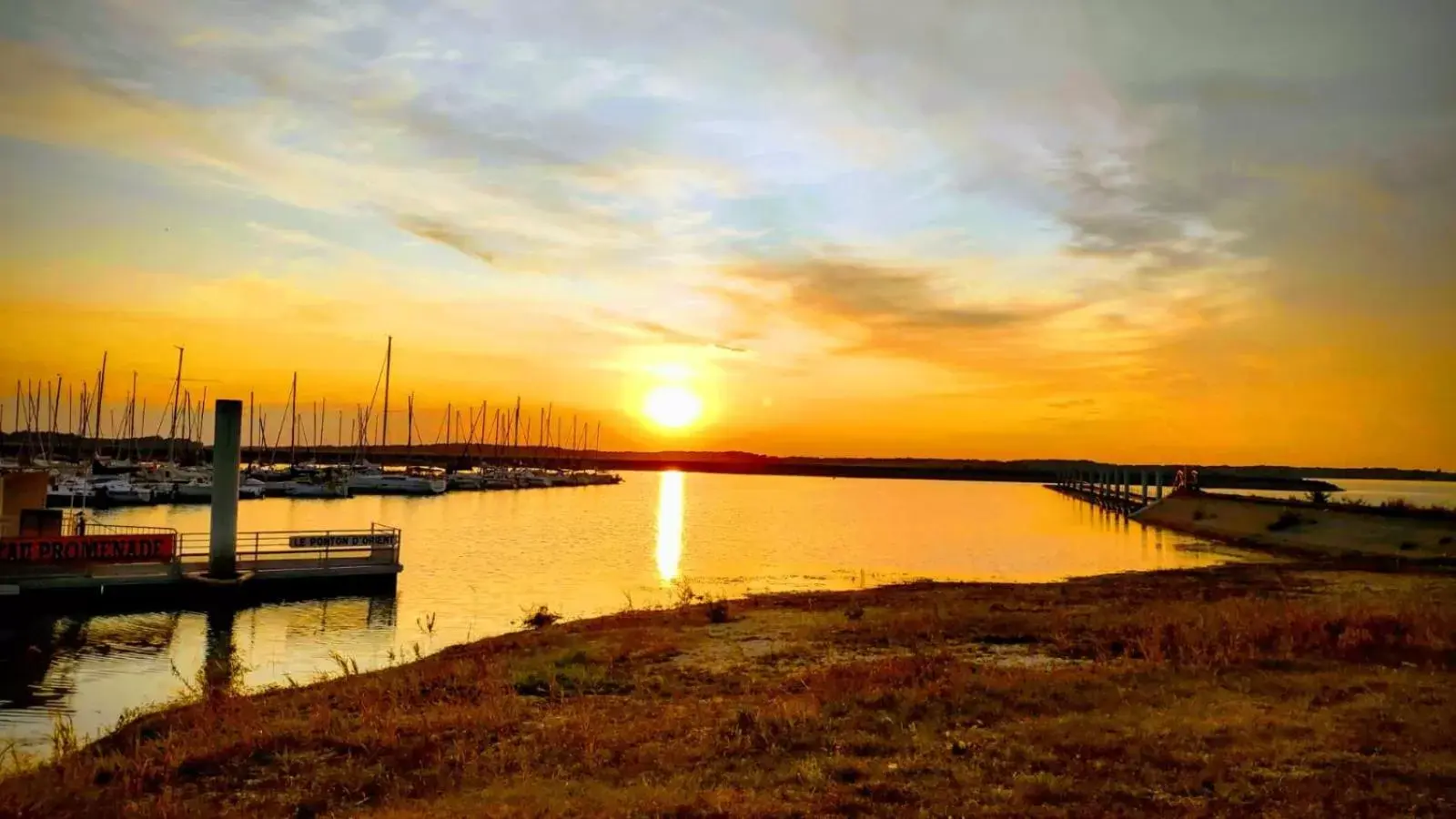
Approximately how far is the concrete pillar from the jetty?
0.13ft

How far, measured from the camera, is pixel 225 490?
1639 inches

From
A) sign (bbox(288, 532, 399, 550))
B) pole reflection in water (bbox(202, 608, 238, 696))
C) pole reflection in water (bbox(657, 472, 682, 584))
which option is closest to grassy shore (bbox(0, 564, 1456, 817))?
pole reflection in water (bbox(202, 608, 238, 696))

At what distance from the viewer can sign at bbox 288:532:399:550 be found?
1930 inches

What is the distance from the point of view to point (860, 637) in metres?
26.4

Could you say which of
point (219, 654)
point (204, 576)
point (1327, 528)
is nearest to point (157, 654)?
point (219, 654)

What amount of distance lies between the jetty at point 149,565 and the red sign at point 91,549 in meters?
0.04

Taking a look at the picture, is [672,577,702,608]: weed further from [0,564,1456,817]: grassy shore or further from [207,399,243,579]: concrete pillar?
[207,399,243,579]: concrete pillar

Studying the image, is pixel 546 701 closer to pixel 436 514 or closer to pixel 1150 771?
pixel 1150 771

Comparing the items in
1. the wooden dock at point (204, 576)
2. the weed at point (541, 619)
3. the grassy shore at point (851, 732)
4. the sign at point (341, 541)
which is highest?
the grassy shore at point (851, 732)

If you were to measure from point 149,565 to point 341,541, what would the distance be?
31.5 feet

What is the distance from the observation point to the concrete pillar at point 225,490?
41.8 m

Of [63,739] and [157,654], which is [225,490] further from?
[63,739]

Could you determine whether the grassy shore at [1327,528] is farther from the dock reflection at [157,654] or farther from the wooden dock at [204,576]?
the wooden dock at [204,576]

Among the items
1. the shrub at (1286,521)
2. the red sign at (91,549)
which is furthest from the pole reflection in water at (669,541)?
the shrub at (1286,521)
